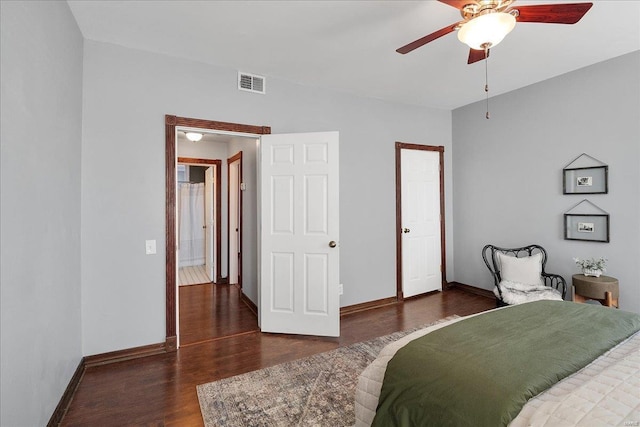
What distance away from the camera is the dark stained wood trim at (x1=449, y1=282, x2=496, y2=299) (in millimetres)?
4402

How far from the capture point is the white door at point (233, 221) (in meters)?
5.07

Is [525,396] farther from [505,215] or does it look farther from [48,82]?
[505,215]

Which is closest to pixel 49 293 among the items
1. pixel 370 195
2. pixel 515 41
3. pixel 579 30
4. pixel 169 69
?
pixel 169 69

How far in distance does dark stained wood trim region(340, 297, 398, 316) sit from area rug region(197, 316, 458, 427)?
1.11m

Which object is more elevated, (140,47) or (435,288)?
(140,47)

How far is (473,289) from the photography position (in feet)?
15.2

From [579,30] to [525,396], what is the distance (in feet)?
10.2

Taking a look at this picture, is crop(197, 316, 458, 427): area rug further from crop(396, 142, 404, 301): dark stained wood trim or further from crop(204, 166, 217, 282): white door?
crop(204, 166, 217, 282): white door

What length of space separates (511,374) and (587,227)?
322cm

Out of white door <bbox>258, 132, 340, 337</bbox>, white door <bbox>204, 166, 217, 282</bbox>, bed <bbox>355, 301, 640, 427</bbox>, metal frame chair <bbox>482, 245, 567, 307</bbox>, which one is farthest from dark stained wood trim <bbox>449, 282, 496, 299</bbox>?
white door <bbox>204, 166, 217, 282</bbox>

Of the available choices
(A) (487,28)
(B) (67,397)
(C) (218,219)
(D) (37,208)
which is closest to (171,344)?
(B) (67,397)

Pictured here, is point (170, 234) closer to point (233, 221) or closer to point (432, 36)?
point (233, 221)

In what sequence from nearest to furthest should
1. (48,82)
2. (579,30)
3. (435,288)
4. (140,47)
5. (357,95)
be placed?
(48,82)
(579,30)
(140,47)
(357,95)
(435,288)

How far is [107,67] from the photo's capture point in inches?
107
